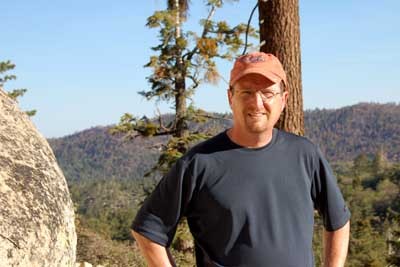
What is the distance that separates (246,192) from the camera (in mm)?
2223

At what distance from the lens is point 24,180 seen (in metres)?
2.91

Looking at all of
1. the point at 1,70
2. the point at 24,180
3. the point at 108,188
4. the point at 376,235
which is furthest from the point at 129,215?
the point at 24,180

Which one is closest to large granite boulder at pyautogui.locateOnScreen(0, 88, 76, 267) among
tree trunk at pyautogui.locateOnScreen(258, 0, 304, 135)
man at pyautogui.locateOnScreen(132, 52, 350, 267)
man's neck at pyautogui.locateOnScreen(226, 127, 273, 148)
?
man at pyautogui.locateOnScreen(132, 52, 350, 267)

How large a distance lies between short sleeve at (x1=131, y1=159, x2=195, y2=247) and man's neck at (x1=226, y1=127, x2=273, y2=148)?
23cm

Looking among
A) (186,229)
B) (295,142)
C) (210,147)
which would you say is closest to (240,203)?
(210,147)

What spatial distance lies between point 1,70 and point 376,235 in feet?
123

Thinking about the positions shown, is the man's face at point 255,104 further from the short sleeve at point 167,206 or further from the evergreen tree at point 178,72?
the evergreen tree at point 178,72

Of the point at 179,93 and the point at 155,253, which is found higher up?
the point at 179,93

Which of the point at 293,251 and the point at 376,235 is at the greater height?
the point at 293,251

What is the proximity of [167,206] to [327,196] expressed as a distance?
2.10 ft

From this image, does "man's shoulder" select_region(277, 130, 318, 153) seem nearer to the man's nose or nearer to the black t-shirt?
the black t-shirt

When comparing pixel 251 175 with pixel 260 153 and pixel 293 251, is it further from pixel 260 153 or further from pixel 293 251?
pixel 293 251

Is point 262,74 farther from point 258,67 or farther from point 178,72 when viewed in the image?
point 178,72

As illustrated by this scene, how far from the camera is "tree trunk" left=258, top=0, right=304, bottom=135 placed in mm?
5254
